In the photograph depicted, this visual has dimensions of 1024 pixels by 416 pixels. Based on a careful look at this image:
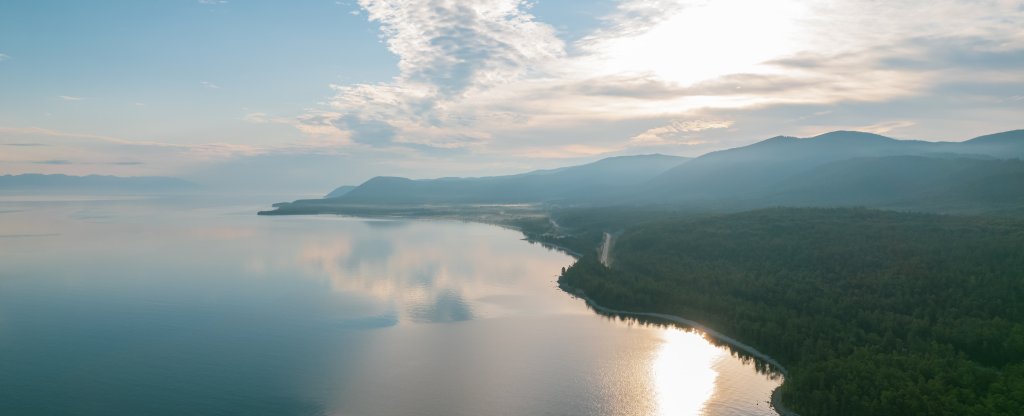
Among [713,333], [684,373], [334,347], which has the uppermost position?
[334,347]

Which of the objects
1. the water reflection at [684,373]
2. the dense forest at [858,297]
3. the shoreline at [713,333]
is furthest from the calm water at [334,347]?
the dense forest at [858,297]

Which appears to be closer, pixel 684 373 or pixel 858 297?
pixel 684 373

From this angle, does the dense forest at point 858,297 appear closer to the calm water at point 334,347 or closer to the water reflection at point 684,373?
the water reflection at point 684,373

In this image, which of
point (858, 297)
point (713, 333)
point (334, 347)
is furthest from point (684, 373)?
point (334, 347)

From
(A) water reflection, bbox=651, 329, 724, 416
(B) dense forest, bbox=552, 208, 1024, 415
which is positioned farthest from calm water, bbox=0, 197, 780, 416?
(B) dense forest, bbox=552, 208, 1024, 415

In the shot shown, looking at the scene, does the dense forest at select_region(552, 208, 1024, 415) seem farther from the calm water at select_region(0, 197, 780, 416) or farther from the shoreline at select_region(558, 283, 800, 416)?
the calm water at select_region(0, 197, 780, 416)

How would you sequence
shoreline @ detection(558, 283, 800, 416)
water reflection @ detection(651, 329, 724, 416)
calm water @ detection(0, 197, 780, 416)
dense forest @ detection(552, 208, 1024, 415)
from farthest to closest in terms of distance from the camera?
water reflection @ detection(651, 329, 724, 416)
shoreline @ detection(558, 283, 800, 416)
calm water @ detection(0, 197, 780, 416)
dense forest @ detection(552, 208, 1024, 415)

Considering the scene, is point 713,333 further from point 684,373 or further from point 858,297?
point 858,297
